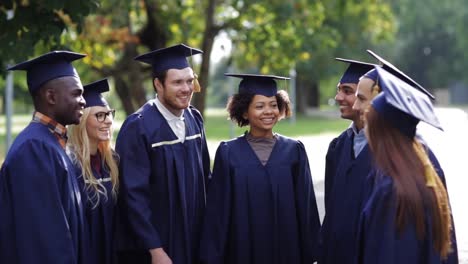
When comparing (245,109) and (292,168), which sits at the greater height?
(245,109)

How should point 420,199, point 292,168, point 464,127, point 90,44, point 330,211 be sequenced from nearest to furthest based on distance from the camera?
point 420,199 < point 330,211 < point 292,168 < point 90,44 < point 464,127

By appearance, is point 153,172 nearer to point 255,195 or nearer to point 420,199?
point 255,195

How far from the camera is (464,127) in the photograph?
98.6ft

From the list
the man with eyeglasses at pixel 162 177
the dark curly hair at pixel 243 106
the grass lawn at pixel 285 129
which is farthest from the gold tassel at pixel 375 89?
the grass lawn at pixel 285 129

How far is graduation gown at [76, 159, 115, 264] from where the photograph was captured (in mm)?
5180

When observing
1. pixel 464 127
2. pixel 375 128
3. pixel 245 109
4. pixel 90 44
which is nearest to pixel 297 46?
pixel 90 44

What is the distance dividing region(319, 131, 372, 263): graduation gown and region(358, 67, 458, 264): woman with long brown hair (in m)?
1.04

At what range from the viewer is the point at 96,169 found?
5410mm

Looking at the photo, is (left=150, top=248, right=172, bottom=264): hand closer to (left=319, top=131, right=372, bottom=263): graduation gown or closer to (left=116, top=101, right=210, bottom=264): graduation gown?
(left=116, top=101, right=210, bottom=264): graduation gown

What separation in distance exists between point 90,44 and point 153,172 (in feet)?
51.5

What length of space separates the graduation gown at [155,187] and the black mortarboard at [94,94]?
32cm

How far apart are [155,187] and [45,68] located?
46.5 inches

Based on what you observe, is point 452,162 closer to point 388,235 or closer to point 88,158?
point 88,158

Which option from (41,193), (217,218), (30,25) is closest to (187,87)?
(217,218)
